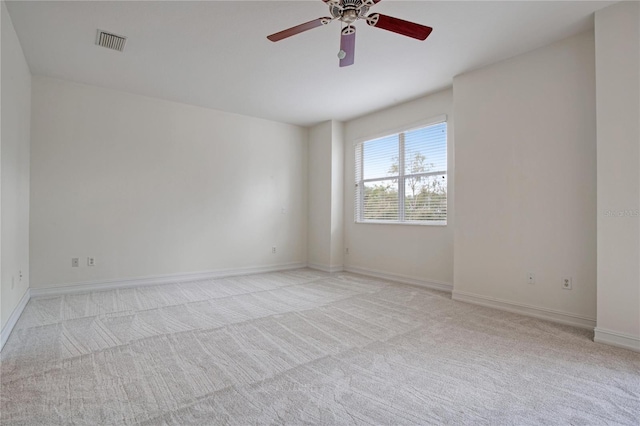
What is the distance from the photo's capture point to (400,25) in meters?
2.25

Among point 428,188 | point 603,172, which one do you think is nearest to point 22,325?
point 428,188

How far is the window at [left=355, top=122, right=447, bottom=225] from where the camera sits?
4.52m

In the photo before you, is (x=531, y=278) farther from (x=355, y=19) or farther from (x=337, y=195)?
(x=337, y=195)

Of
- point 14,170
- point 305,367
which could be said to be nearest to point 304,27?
point 305,367

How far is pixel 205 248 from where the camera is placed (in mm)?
5180

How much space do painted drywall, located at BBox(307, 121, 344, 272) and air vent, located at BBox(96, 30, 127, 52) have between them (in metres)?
3.49

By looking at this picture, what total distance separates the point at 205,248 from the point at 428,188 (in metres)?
3.65

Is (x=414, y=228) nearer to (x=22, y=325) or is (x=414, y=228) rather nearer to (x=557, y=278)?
(x=557, y=278)

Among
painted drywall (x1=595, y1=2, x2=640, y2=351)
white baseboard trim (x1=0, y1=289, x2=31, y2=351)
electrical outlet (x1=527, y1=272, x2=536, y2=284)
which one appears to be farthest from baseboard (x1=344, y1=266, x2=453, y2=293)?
white baseboard trim (x1=0, y1=289, x2=31, y2=351)

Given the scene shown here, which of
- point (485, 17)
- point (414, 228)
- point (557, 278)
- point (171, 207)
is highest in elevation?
point (485, 17)

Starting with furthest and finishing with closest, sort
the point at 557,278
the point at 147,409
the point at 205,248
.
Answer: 1. the point at 205,248
2. the point at 557,278
3. the point at 147,409

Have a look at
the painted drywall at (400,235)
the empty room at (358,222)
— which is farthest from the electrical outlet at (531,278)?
the painted drywall at (400,235)

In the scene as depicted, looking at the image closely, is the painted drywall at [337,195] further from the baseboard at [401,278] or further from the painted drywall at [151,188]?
the painted drywall at [151,188]

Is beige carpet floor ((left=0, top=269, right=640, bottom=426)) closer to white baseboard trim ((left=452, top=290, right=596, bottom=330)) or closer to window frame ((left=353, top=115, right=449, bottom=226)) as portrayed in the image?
white baseboard trim ((left=452, top=290, right=596, bottom=330))
